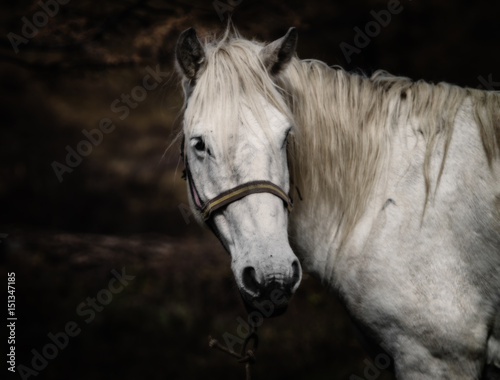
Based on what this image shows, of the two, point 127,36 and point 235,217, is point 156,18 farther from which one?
point 235,217

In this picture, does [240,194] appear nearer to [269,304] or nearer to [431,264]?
[269,304]

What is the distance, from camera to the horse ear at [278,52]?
6.38 feet

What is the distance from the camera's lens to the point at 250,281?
62.6 inches

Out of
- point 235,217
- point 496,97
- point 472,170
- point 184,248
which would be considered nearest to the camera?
point 235,217

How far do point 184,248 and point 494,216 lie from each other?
10.3 ft

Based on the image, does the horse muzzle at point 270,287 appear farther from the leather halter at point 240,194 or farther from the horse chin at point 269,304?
the leather halter at point 240,194

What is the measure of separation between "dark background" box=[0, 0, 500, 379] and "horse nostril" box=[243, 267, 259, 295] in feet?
8.19

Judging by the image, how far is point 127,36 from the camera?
4.27 meters

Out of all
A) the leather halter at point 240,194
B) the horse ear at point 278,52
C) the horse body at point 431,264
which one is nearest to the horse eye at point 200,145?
the leather halter at point 240,194

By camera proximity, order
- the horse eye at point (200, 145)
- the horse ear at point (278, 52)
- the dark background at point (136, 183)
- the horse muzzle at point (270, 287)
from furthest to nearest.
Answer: the dark background at point (136, 183) < the horse ear at point (278, 52) < the horse eye at point (200, 145) < the horse muzzle at point (270, 287)

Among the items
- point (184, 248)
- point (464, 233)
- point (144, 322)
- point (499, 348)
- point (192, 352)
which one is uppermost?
point (464, 233)

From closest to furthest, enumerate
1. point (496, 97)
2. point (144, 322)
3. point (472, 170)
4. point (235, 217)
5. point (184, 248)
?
point (235, 217)
point (472, 170)
point (496, 97)
point (144, 322)
point (184, 248)

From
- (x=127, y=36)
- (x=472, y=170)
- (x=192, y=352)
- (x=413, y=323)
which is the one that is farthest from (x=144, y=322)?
(x=472, y=170)

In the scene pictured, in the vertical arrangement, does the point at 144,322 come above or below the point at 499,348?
below
